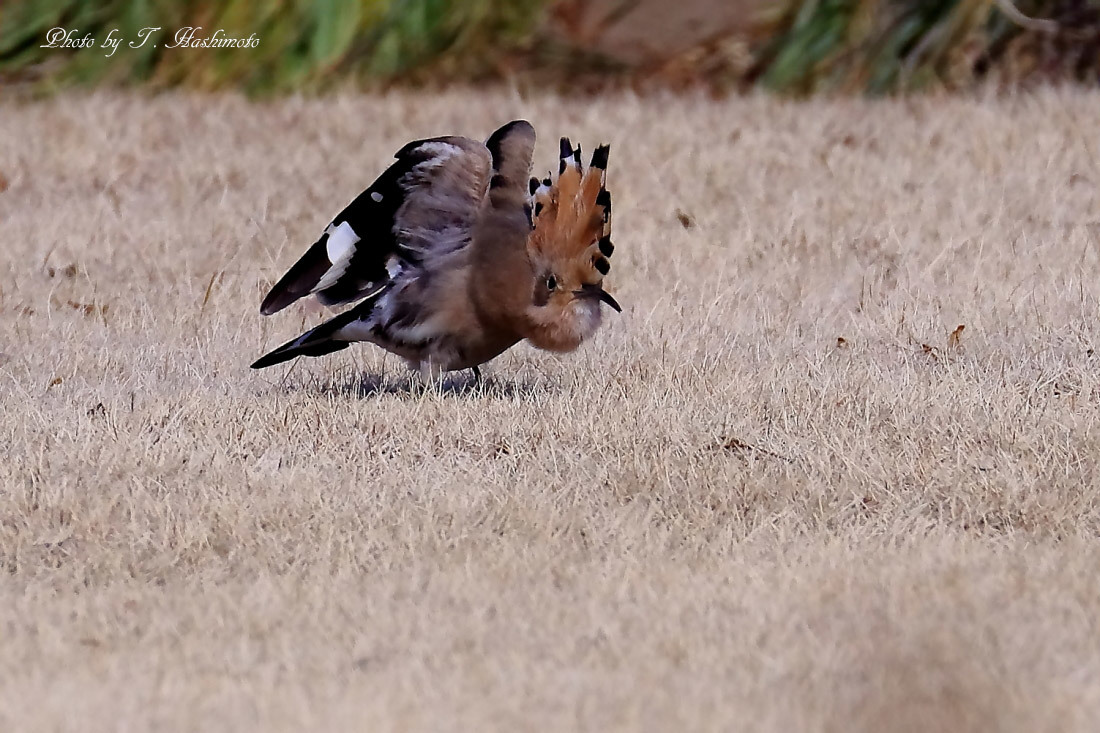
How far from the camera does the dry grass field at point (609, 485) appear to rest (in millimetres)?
4062

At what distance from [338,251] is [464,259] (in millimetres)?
560

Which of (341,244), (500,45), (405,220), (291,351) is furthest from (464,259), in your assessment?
(500,45)

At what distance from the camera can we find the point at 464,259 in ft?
21.2

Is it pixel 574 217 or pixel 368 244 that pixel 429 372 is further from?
pixel 574 217

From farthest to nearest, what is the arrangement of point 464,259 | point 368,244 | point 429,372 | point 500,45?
point 500,45 < point 368,244 < point 429,372 < point 464,259

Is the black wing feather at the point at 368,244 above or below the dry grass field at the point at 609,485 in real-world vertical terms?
above

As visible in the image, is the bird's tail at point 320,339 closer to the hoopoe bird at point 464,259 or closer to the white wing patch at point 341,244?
the hoopoe bird at point 464,259

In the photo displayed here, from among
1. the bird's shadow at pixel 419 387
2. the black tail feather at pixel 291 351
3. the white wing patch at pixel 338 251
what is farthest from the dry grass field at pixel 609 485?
the white wing patch at pixel 338 251

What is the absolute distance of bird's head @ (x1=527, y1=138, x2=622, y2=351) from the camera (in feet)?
20.2

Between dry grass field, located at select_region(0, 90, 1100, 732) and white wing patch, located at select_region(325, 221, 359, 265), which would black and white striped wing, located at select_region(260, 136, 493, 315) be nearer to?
white wing patch, located at select_region(325, 221, 359, 265)

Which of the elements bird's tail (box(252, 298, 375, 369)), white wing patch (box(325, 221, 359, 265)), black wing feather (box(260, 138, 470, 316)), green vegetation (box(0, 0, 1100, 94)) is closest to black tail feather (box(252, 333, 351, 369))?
bird's tail (box(252, 298, 375, 369))

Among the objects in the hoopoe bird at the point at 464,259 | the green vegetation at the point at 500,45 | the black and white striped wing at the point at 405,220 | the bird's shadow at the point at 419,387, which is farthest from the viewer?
the green vegetation at the point at 500,45

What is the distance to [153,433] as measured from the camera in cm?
609

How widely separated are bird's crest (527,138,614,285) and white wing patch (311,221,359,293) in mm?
815
